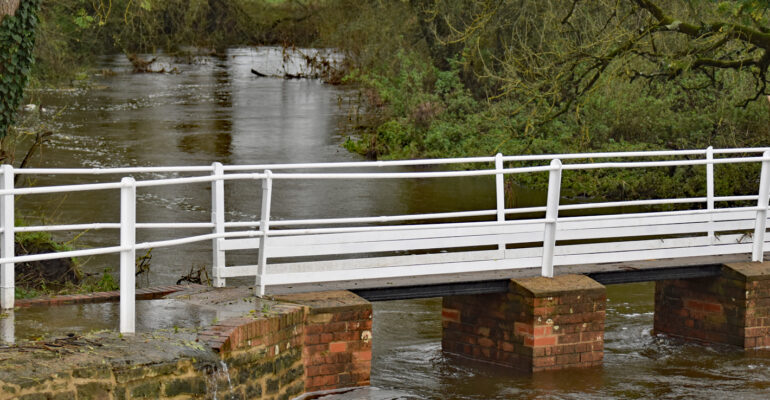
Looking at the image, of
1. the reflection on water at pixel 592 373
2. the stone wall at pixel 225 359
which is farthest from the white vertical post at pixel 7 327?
the reflection on water at pixel 592 373

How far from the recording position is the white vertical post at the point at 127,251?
279 inches

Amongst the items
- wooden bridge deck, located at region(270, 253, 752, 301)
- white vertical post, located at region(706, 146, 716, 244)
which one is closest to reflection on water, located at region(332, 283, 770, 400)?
wooden bridge deck, located at region(270, 253, 752, 301)

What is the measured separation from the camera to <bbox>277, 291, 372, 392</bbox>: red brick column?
8461 millimetres

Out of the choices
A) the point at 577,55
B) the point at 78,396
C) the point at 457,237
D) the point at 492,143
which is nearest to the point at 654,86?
the point at 492,143

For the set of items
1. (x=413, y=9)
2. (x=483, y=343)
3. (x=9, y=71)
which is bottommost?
(x=483, y=343)

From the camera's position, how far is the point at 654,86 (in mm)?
22594

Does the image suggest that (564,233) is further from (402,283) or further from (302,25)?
(302,25)

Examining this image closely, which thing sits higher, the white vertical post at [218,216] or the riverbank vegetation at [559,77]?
the riverbank vegetation at [559,77]

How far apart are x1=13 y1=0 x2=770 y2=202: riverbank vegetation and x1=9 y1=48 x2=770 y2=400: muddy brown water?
154 centimetres

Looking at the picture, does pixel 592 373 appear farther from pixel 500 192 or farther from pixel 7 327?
pixel 7 327

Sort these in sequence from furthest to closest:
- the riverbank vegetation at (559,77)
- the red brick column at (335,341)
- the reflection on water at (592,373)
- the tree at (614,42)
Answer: the riverbank vegetation at (559,77) < the tree at (614,42) < the reflection on water at (592,373) < the red brick column at (335,341)

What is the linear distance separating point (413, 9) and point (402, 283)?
19.4 metres

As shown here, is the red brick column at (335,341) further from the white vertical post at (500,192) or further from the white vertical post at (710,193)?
the white vertical post at (710,193)

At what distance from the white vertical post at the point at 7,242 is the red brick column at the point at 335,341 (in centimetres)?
200
